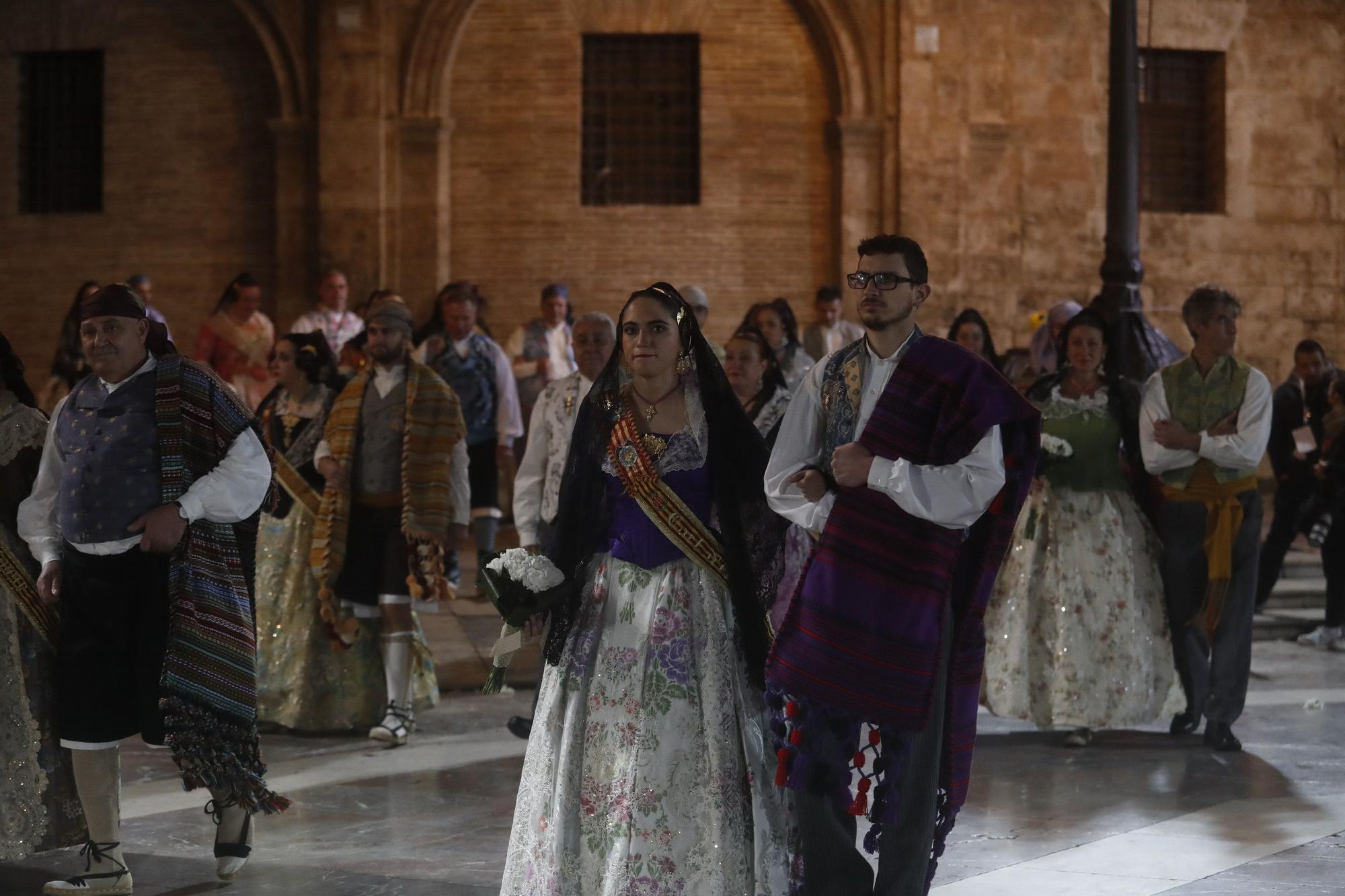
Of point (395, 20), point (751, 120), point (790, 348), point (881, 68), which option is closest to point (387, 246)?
point (395, 20)

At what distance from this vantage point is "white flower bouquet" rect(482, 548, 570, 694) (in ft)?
16.4

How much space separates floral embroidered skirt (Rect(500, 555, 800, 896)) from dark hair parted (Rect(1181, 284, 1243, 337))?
148 inches

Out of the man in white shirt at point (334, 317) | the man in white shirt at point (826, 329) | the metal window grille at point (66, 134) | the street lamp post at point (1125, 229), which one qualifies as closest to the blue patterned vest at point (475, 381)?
the man in white shirt at point (334, 317)

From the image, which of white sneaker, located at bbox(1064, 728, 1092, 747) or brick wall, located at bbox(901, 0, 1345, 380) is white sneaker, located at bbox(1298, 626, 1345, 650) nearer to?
white sneaker, located at bbox(1064, 728, 1092, 747)

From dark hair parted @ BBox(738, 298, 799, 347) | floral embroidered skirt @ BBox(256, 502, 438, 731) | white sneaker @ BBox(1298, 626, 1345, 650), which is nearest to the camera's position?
floral embroidered skirt @ BBox(256, 502, 438, 731)

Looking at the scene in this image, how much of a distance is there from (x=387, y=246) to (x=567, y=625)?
40.8ft

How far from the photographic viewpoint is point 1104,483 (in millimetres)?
8234

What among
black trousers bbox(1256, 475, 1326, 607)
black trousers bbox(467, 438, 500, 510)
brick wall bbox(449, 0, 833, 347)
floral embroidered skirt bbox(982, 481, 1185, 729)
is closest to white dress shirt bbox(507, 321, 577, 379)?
black trousers bbox(467, 438, 500, 510)

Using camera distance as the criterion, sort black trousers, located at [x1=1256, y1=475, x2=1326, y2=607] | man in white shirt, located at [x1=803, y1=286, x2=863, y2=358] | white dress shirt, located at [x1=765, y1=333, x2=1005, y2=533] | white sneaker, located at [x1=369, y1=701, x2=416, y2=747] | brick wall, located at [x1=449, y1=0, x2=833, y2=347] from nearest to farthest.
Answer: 1. white dress shirt, located at [x1=765, y1=333, x2=1005, y2=533]
2. white sneaker, located at [x1=369, y1=701, x2=416, y2=747]
3. black trousers, located at [x1=1256, y1=475, x2=1326, y2=607]
4. man in white shirt, located at [x1=803, y1=286, x2=863, y2=358]
5. brick wall, located at [x1=449, y1=0, x2=833, y2=347]

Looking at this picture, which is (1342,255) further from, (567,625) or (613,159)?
(567,625)

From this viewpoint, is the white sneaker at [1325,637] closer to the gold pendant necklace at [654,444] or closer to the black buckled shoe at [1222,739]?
the black buckled shoe at [1222,739]

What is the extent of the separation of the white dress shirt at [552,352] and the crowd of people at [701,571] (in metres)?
5.46

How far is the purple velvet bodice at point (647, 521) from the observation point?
505 centimetres

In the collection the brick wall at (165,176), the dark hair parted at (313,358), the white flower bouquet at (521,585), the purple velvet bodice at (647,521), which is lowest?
the white flower bouquet at (521,585)
